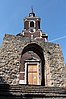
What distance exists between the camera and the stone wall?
8.26m

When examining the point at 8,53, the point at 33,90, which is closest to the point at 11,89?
the point at 33,90

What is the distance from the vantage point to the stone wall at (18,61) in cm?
826

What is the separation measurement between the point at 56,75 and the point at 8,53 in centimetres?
183

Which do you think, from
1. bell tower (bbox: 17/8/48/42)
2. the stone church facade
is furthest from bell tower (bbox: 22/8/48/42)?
the stone church facade

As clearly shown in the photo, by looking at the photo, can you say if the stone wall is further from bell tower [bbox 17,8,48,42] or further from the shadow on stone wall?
bell tower [bbox 17,8,48,42]

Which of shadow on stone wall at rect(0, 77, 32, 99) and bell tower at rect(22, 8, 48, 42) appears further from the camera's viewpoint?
bell tower at rect(22, 8, 48, 42)

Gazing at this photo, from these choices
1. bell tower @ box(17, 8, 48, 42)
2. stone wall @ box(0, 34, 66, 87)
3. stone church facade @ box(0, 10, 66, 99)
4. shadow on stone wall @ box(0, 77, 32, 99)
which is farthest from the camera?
bell tower @ box(17, 8, 48, 42)

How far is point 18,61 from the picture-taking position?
28.2 ft

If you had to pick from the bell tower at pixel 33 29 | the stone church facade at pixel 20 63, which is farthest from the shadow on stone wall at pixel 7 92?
the bell tower at pixel 33 29

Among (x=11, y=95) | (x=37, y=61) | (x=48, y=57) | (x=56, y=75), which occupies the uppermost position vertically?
(x=37, y=61)

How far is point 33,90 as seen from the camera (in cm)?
793

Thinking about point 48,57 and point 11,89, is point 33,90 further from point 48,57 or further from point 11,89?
point 48,57

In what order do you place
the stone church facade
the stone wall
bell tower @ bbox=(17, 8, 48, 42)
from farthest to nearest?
bell tower @ bbox=(17, 8, 48, 42) → the stone wall → the stone church facade

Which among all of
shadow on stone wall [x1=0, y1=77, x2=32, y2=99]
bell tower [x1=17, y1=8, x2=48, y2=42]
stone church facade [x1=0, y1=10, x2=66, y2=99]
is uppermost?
bell tower [x1=17, y1=8, x2=48, y2=42]
